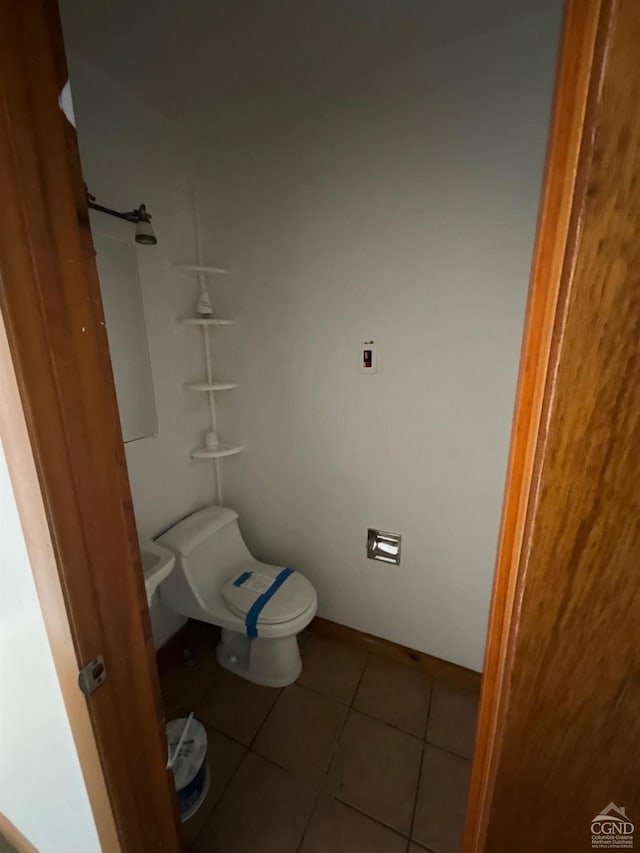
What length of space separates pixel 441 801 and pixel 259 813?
0.60 m

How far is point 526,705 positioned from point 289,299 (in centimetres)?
141

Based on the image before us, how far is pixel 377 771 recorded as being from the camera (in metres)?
1.21

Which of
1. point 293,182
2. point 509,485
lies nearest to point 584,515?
point 509,485

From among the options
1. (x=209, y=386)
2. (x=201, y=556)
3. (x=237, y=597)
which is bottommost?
(x=237, y=597)

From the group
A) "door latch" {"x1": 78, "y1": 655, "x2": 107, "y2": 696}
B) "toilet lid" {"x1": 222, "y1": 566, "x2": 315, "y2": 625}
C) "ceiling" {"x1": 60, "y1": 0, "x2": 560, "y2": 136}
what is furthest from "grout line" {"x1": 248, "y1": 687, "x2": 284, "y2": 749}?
"ceiling" {"x1": 60, "y1": 0, "x2": 560, "y2": 136}

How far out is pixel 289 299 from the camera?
144 centimetres

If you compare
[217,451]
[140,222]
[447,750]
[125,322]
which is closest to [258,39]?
[140,222]

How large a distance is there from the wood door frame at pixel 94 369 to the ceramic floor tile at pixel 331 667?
985 mm

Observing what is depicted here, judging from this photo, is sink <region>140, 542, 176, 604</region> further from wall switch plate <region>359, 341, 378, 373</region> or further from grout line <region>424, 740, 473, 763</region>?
grout line <region>424, 740, 473, 763</region>

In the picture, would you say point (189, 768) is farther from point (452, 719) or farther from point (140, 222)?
point (140, 222)

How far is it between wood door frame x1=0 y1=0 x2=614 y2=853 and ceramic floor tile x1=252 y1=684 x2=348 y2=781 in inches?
30.1

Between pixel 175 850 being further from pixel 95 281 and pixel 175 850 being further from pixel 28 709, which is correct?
pixel 95 281

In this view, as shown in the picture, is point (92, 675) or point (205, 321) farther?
point (205, 321)

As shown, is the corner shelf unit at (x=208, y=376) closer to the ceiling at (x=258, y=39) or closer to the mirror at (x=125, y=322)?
the mirror at (x=125, y=322)
